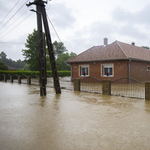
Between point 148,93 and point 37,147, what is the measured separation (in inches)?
265

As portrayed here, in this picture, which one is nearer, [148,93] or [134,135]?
[134,135]

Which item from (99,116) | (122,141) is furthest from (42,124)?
(122,141)

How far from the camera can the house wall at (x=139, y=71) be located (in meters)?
18.9

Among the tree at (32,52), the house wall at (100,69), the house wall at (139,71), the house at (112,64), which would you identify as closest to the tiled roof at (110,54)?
the house at (112,64)

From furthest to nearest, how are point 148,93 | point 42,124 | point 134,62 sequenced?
point 134,62
point 148,93
point 42,124

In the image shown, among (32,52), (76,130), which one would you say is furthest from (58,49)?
(76,130)

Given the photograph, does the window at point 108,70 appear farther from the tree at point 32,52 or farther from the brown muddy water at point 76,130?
the tree at point 32,52

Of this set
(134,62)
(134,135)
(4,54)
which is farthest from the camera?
(4,54)

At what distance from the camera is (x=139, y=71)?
20078 millimetres

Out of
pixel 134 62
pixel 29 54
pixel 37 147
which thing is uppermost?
pixel 29 54

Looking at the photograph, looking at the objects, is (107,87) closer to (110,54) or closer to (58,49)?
(110,54)

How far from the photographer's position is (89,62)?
21.2m

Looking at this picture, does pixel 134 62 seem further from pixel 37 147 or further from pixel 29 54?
pixel 29 54

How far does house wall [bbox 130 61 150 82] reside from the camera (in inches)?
744
